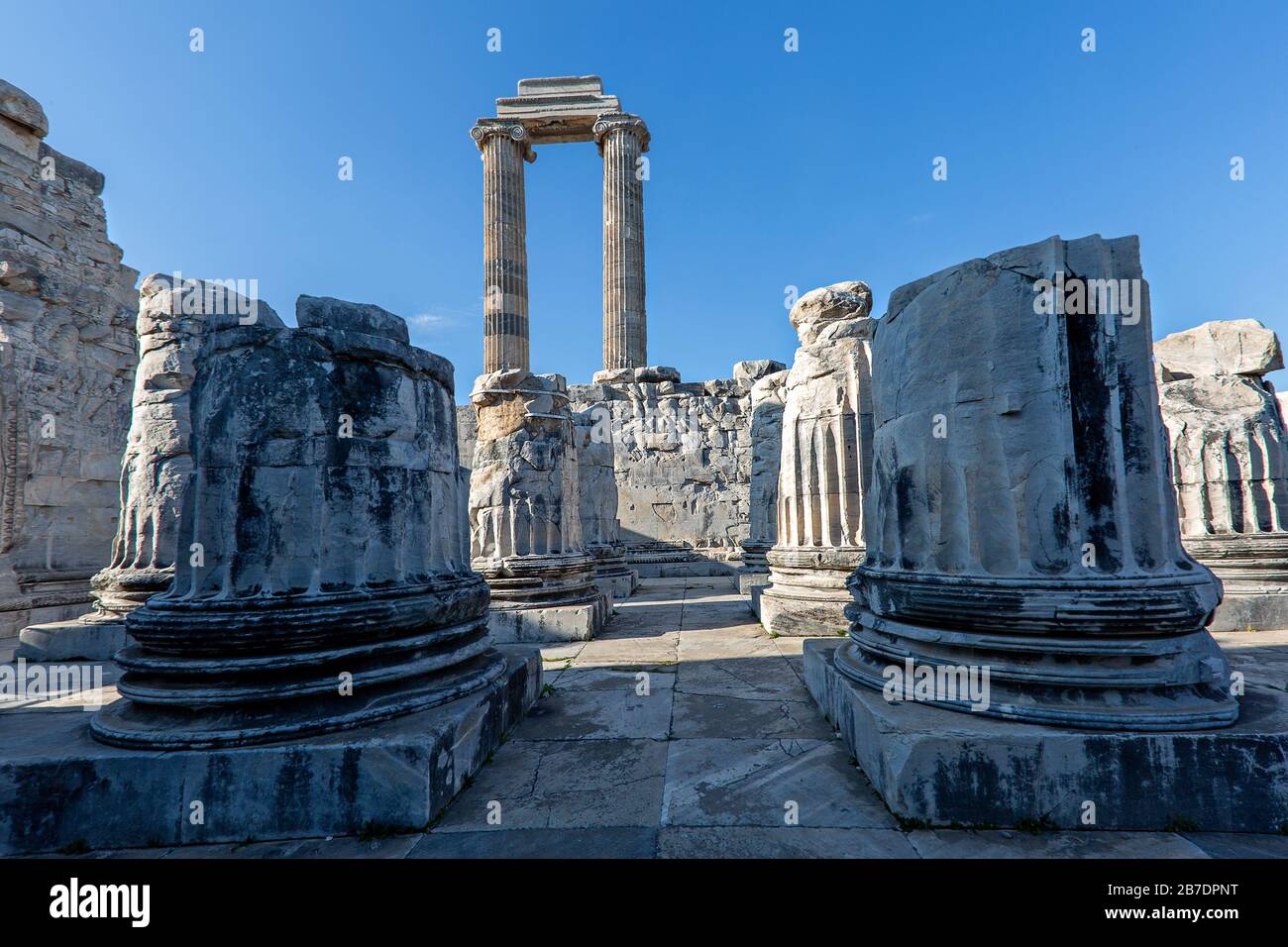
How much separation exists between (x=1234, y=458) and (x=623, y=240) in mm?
14760

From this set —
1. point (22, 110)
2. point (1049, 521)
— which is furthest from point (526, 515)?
point (22, 110)

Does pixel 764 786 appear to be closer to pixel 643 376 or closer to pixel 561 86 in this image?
pixel 643 376

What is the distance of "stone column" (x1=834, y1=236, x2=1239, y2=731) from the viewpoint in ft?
7.26

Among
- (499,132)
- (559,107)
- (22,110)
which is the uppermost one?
(559,107)

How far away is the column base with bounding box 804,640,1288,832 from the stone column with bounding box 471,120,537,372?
15.5m

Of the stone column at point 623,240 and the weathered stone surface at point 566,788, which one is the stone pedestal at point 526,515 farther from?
the stone column at point 623,240

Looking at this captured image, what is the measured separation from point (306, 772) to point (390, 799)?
33 cm

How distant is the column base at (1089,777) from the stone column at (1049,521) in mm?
99

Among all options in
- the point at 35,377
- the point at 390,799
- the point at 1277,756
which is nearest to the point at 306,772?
the point at 390,799

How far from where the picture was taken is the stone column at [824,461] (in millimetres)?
5449

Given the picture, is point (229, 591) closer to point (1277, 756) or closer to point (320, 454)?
point (320, 454)

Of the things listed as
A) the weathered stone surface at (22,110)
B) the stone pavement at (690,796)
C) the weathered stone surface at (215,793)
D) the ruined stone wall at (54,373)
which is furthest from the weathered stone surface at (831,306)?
the weathered stone surface at (22,110)

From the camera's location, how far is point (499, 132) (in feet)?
57.6
